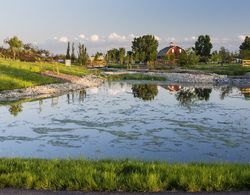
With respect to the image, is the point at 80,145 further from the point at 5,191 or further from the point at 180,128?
the point at 5,191

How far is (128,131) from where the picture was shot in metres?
21.2

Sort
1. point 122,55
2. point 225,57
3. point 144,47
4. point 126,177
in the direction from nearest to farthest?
point 126,177 → point 225,57 → point 122,55 → point 144,47

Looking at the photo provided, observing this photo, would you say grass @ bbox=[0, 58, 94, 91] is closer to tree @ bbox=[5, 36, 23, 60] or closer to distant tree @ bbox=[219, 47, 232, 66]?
tree @ bbox=[5, 36, 23, 60]

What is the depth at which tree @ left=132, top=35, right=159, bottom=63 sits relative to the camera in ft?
426

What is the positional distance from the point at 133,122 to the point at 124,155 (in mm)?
8232

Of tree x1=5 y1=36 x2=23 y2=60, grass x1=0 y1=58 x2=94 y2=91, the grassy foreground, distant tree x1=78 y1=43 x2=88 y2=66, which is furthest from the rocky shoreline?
distant tree x1=78 y1=43 x2=88 y2=66

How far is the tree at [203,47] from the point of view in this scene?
12575 centimetres

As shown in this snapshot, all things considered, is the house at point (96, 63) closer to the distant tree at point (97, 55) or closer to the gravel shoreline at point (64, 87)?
the distant tree at point (97, 55)

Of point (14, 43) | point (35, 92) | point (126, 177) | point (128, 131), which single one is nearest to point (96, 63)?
point (14, 43)

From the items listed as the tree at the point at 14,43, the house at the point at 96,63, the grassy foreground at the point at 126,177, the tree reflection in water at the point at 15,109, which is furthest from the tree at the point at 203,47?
the grassy foreground at the point at 126,177

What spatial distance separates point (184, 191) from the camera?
8617 millimetres

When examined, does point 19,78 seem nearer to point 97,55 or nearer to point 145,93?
point 145,93

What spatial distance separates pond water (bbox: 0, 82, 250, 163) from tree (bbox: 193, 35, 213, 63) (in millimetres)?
95045

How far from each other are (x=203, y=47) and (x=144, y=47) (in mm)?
18806
